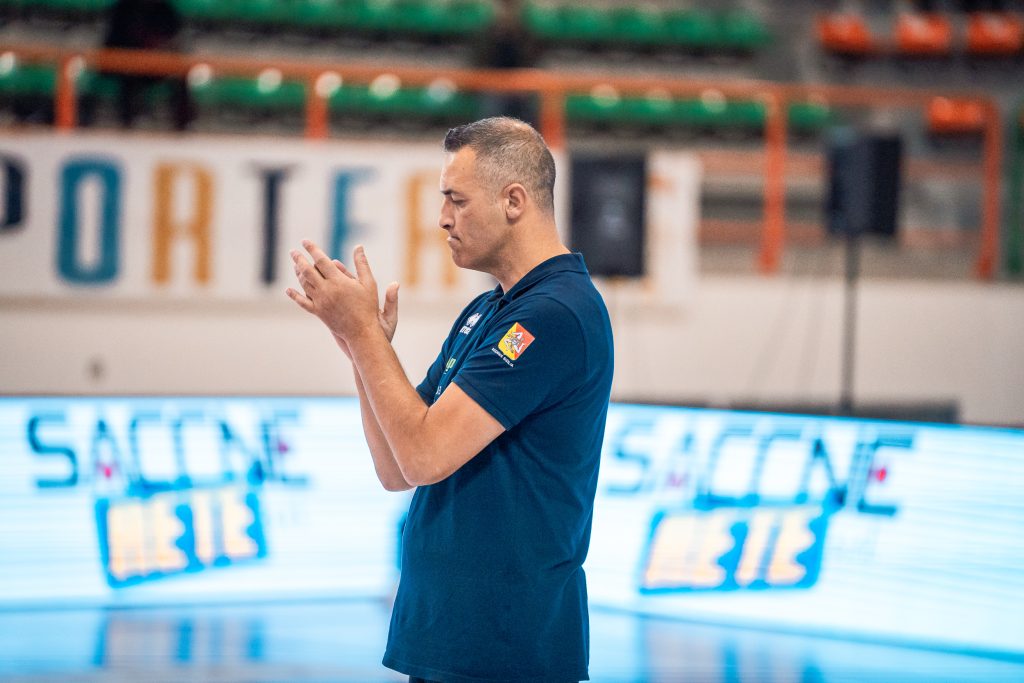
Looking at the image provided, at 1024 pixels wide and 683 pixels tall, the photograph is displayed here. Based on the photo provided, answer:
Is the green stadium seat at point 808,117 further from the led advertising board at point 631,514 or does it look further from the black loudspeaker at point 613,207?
the led advertising board at point 631,514

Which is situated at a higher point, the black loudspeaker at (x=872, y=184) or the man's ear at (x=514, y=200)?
the black loudspeaker at (x=872, y=184)

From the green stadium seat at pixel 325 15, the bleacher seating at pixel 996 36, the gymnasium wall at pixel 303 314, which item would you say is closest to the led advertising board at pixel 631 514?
the gymnasium wall at pixel 303 314

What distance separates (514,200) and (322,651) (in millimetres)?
3071

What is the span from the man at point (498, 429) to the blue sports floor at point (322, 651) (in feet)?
7.95

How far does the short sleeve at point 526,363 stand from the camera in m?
1.88

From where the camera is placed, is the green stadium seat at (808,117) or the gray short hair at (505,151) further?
the green stadium seat at (808,117)

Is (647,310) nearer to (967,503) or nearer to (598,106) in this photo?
(967,503)

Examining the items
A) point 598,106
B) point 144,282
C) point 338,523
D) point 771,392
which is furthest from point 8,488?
point 598,106

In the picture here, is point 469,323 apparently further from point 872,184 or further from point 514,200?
point 872,184

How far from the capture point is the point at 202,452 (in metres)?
5.28

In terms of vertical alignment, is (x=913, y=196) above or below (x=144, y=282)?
above

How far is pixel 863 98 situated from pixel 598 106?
3729mm

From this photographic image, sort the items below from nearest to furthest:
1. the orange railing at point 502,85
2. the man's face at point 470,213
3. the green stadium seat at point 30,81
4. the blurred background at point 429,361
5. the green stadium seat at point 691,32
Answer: the man's face at point 470,213, the blurred background at point 429,361, the orange railing at point 502,85, the green stadium seat at point 30,81, the green stadium seat at point 691,32

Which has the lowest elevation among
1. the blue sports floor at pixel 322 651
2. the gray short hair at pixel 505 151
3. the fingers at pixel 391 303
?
the blue sports floor at pixel 322 651
